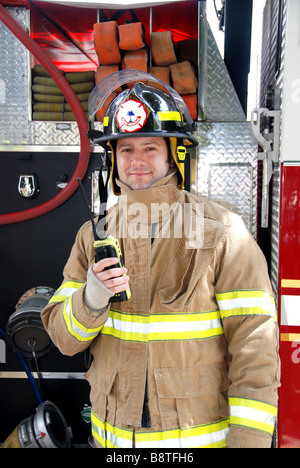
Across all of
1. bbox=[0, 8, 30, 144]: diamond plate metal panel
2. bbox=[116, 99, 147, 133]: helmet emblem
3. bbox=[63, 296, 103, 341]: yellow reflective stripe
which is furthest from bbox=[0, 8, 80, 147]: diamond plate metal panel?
bbox=[63, 296, 103, 341]: yellow reflective stripe

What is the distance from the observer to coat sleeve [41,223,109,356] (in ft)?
5.22

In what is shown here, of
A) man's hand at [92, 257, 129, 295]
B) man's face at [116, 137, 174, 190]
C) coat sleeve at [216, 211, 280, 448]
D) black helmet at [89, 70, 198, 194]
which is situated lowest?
coat sleeve at [216, 211, 280, 448]

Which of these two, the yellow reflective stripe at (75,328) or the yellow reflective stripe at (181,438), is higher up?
the yellow reflective stripe at (75,328)

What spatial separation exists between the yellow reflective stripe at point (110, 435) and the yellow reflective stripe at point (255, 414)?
0.43 metres

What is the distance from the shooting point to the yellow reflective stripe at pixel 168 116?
1.83m

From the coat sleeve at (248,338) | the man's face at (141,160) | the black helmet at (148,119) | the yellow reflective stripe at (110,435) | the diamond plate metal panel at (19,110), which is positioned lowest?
the yellow reflective stripe at (110,435)

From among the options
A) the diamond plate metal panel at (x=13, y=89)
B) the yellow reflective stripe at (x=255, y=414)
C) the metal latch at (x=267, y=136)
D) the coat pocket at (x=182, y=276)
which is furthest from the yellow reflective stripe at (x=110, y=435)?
the diamond plate metal panel at (x=13, y=89)

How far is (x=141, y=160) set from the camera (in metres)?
1.78

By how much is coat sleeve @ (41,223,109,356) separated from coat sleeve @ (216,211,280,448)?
0.50 meters

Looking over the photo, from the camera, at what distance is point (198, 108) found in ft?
9.71

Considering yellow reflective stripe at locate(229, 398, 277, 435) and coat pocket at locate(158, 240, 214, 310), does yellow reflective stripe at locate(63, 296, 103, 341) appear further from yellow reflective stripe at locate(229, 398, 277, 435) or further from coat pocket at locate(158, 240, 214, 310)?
yellow reflective stripe at locate(229, 398, 277, 435)

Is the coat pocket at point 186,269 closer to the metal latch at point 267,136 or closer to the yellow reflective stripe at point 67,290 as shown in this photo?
the yellow reflective stripe at point 67,290
